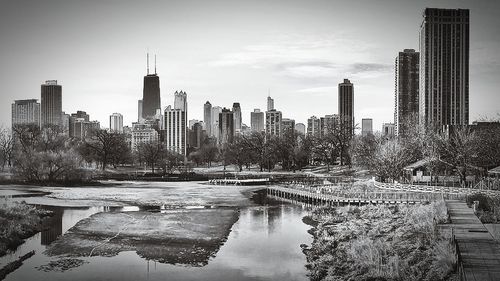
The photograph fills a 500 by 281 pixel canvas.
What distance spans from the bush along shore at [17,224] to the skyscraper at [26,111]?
86466 mm

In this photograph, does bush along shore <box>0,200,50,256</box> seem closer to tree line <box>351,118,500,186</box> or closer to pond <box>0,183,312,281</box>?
pond <box>0,183,312,281</box>

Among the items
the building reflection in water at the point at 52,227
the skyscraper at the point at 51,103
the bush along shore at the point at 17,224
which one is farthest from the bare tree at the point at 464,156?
the skyscraper at the point at 51,103

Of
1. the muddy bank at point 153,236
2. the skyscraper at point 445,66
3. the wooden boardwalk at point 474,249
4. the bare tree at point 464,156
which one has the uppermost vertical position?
the skyscraper at point 445,66

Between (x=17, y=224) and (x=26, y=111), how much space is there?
11401 centimetres

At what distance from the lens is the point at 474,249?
2130cm

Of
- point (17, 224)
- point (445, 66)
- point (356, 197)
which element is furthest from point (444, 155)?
A: point (445, 66)

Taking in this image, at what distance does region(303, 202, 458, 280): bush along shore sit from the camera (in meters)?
21.6

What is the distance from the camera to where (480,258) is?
19.7m

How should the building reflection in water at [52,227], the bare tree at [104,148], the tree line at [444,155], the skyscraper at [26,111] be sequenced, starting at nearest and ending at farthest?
the building reflection in water at [52,227], the tree line at [444,155], the bare tree at [104,148], the skyscraper at [26,111]

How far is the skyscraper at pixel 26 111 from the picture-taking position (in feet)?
401

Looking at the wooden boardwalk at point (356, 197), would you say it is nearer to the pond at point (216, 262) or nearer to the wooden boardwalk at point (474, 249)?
the pond at point (216, 262)

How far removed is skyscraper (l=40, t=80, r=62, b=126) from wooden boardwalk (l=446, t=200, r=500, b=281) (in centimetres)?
11211

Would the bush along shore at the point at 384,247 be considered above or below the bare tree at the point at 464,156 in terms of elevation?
below

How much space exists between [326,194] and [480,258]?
33.4m
